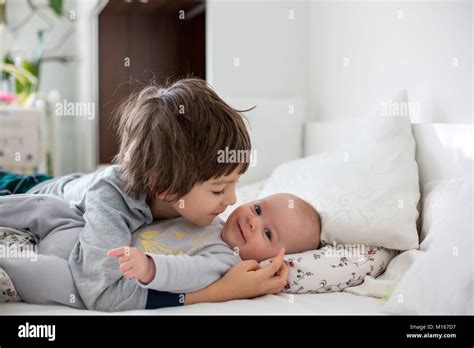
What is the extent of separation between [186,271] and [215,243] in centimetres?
16

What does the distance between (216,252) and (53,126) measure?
2.85 meters

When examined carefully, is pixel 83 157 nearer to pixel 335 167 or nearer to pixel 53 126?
pixel 53 126

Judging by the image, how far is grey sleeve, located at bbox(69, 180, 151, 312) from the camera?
3.52 feet

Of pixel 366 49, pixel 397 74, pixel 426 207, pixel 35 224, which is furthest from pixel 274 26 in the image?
pixel 35 224

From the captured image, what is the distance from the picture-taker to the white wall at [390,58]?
1535 millimetres

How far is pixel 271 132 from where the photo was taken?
2.33m

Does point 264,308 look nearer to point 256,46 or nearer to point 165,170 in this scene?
point 165,170

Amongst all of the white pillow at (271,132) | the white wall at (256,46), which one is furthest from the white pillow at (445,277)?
the white wall at (256,46)

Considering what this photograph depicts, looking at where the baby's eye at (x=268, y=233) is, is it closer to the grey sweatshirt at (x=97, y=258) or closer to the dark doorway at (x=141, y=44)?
the grey sweatshirt at (x=97, y=258)

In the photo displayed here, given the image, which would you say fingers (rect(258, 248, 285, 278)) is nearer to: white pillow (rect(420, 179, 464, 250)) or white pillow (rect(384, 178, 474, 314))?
white pillow (rect(384, 178, 474, 314))

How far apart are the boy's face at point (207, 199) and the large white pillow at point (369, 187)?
290 millimetres

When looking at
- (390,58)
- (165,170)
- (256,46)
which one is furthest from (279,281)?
(256,46)

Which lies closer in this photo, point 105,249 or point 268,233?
point 105,249
